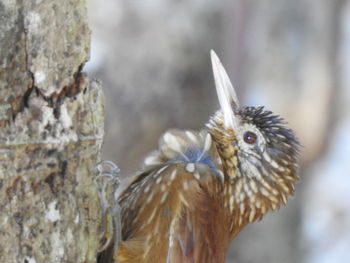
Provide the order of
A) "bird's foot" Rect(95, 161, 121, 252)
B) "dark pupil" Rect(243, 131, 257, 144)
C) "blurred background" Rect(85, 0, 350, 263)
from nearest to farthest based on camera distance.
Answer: "bird's foot" Rect(95, 161, 121, 252)
"dark pupil" Rect(243, 131, 257, 144)
"blurred background" Rect(85, 0, 350, 263)

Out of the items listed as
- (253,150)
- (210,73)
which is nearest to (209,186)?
(253,150)

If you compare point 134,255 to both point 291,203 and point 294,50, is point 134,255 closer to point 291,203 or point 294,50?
point 291,203

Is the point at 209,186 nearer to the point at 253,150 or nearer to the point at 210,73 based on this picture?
the point at 253,150

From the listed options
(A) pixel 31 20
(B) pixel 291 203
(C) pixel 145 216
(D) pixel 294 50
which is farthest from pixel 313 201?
(A) pixel 31 20

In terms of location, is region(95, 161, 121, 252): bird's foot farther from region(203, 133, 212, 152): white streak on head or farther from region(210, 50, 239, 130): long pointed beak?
region(210, 50, 239, 130): long pointed beak

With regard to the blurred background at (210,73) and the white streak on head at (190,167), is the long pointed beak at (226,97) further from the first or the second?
the blurred background at (210,73)

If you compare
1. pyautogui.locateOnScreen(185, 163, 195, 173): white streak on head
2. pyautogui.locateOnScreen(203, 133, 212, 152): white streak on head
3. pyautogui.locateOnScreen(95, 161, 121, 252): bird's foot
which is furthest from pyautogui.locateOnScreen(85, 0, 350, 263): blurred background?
pyautogui.locateOnScreen(95, 161, 121, 252): bird's foot
